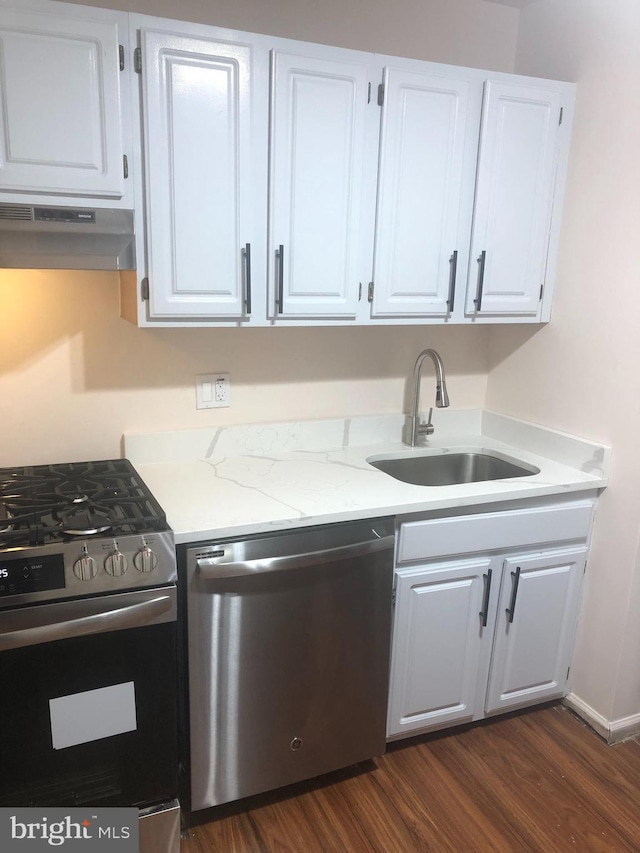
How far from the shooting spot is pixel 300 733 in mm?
1954

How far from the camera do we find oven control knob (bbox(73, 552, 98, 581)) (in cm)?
155

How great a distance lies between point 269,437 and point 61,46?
133 centimetres

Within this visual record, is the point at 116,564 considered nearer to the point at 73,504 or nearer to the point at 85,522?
the point at 85,522

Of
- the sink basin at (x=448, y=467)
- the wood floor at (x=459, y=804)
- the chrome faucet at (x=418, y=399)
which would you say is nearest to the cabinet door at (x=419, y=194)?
the chrome faucet at (x=418, y=399)

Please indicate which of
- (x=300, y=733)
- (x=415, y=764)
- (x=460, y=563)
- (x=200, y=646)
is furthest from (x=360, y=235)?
(x=415, y=764)

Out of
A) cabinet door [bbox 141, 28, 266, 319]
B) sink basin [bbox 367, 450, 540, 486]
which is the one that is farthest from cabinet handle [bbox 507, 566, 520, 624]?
cabinet door [bbox 141, 28, 266, 319]

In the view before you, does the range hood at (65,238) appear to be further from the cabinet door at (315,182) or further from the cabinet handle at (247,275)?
the cabinet door at (315,182)

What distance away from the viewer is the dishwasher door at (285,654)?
5.80ft

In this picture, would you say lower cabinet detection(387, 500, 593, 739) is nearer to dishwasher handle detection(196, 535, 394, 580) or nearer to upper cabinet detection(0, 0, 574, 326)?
dishwasher handle detection(196, 535, 394, 580)

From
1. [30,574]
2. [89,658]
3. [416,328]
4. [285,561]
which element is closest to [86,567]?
[30,574]

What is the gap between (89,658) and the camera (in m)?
1.60

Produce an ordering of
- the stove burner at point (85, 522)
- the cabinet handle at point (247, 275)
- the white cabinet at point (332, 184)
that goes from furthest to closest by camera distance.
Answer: the cabinet handle at point (247, 275) → the white cabinet at point (332, 184) → the stove burner at point (85, 522)

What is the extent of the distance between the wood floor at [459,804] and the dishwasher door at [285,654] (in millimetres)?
96

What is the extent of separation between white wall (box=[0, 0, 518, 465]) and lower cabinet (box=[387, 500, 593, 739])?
0.75m
